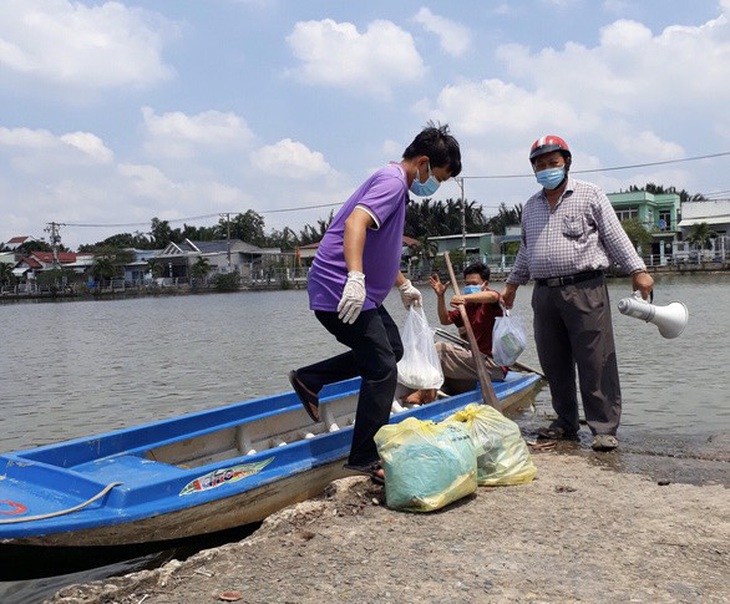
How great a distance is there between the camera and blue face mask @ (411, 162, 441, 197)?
4.75 m

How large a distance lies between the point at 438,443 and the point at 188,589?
159cm

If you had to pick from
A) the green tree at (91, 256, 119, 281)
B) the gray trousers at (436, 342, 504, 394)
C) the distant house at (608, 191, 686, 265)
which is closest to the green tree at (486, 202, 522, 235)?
the distant house at (608, 191, 686, 265)

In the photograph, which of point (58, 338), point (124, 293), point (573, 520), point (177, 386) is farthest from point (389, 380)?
point (124, 293)

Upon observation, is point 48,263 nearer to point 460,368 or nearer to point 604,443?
point 460,368

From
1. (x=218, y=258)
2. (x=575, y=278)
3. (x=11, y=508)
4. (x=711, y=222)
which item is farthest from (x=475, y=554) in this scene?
(x=218, y=258)

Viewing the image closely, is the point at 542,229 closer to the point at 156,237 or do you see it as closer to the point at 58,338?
the point at 58,338

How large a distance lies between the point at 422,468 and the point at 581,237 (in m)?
2.53

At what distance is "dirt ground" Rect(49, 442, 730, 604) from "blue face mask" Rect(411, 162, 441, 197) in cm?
189

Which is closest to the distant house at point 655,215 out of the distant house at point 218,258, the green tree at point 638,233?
the green tree at point 638,233

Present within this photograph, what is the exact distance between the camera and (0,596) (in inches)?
168

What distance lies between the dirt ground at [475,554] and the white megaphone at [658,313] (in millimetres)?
1578

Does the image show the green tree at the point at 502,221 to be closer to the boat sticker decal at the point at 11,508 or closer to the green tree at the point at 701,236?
the green tree at the point at 701,236

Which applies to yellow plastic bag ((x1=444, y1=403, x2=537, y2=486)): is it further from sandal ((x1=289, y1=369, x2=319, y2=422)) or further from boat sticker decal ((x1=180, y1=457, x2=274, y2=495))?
boat sticker decal ((x1=180, y1=457, x2=274, y2=495))

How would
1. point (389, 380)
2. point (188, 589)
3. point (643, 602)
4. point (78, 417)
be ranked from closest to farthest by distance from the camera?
1. point (643, 602)
2. point (188, 589)
3. point (389, 380)
4. point (78, 417)
